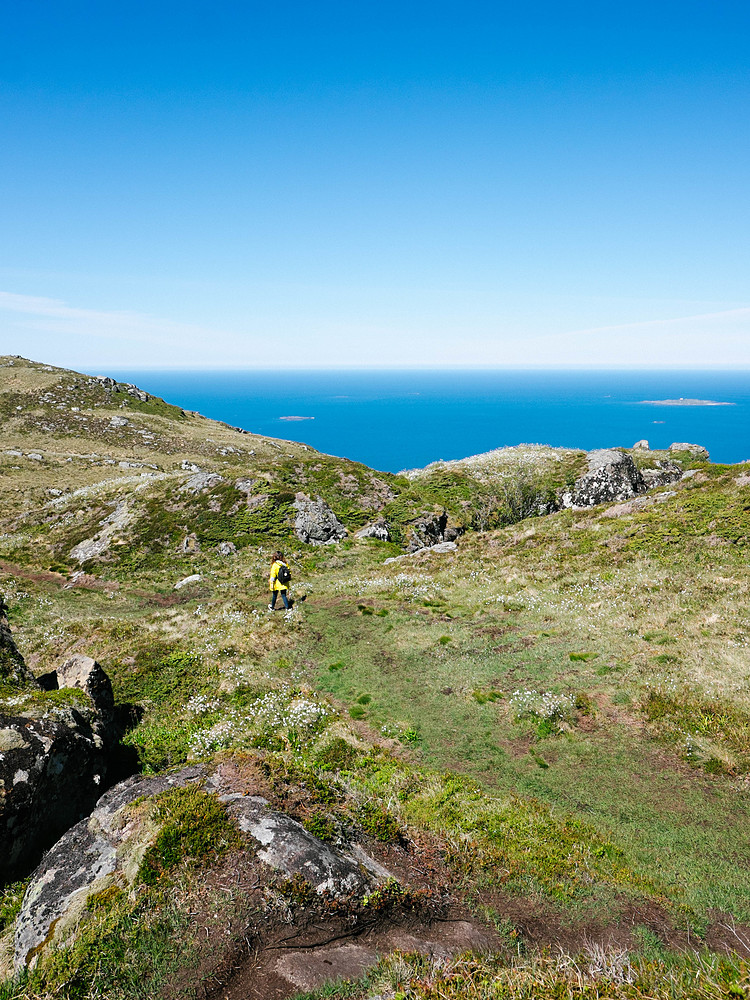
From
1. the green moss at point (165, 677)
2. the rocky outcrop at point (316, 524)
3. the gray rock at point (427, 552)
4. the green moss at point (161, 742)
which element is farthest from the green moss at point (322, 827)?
the rocky outcrop at point (316, 524)

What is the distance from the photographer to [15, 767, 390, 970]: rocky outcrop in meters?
8.53

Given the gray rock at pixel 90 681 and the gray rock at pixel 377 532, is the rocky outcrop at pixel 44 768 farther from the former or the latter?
the gray rock at pixel 377 532

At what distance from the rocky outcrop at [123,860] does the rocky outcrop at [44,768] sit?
1191mm

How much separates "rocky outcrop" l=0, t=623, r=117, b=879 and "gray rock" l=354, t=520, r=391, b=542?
29.2 metres

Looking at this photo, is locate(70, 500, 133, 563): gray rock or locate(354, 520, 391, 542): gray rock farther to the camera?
locate(354, 520, 391, 542): gray rock

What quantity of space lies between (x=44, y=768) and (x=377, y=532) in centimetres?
3303

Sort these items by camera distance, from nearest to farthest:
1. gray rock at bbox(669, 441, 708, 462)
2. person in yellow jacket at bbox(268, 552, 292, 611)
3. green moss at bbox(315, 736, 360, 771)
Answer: green moss at bbox(315, 736, 360, 771) → person in yellow jacket at bbox(268, 552, 292, 611) → gray rock at bbox(669, 441, 708, 462)

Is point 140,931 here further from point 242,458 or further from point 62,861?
point 242,458

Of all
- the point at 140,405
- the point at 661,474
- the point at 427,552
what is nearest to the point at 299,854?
the point at 427,552

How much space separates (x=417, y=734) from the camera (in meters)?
17.2

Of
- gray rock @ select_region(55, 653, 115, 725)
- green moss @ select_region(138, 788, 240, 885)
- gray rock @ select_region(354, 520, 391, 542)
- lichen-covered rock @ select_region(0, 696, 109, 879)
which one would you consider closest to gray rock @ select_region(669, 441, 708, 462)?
gray rock @ select_region(354, 520, 391, 542)

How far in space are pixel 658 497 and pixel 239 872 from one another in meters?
37.5

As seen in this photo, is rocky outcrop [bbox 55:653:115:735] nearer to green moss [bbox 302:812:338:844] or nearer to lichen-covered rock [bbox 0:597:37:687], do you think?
lichen-covered rock [bbox 0:597:37:687]

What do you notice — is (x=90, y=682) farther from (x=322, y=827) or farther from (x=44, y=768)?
(x=322, y=827)
